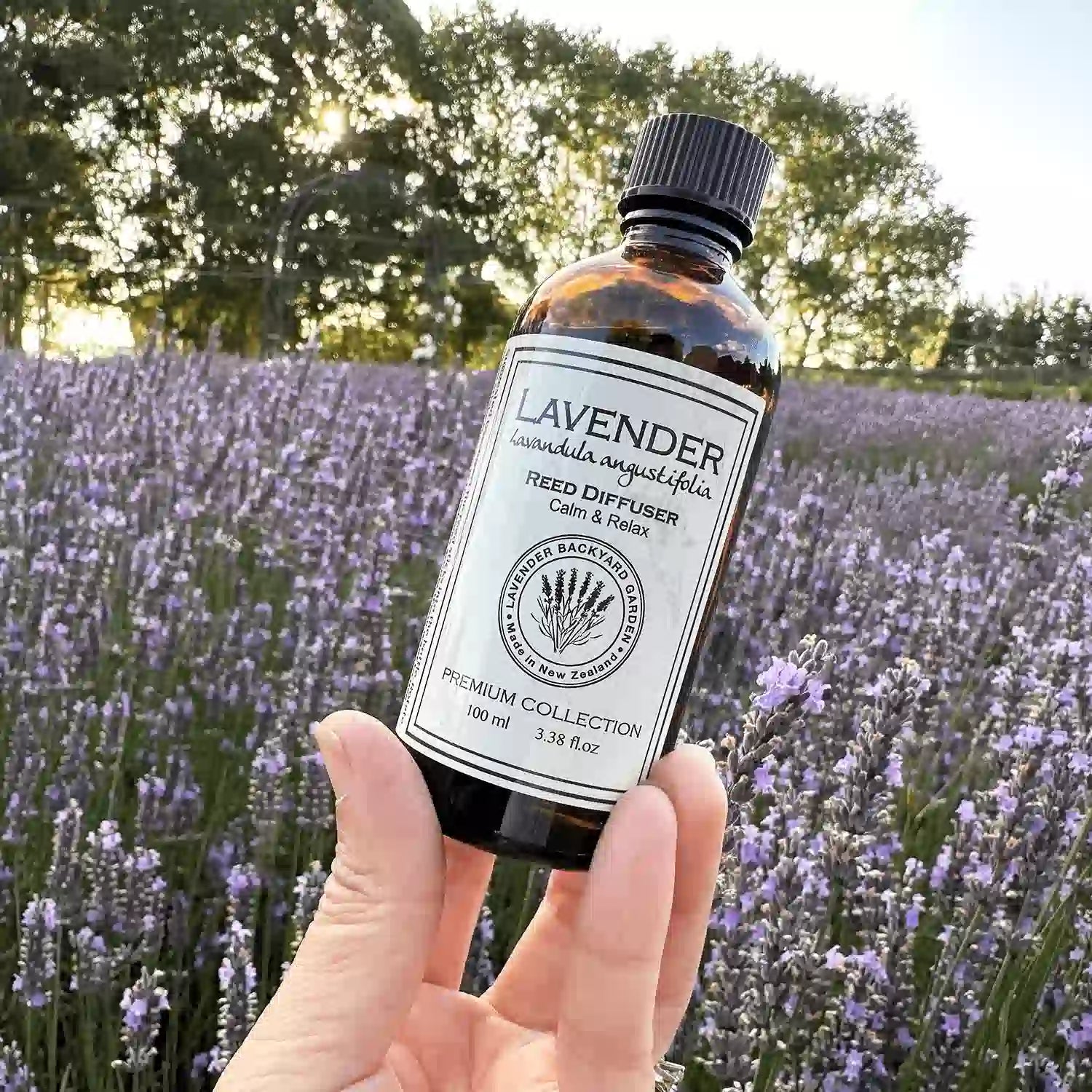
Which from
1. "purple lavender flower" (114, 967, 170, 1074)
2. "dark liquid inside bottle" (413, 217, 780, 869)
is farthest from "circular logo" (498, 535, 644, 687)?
"purple lavender flower" (114, 967, 170, 1074)

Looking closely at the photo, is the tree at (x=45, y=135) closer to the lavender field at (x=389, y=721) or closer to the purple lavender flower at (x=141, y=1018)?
the lavender field at (x=389, y=721)

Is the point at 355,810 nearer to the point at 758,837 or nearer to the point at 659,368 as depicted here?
the point at 659,368

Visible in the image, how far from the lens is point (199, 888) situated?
91.7 inches

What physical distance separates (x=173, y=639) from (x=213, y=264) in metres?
21.1

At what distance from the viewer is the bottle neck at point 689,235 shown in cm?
120

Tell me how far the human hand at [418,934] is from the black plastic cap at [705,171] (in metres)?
0.61

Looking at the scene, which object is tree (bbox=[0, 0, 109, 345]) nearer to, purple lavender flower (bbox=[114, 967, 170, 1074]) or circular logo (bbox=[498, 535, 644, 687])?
purple lavender flower (bbox=[114, 967, 170, 1074])

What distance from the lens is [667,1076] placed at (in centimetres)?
128

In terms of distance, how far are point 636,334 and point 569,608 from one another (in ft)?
0.96

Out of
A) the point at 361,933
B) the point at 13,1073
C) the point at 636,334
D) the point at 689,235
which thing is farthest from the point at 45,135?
the point at 361,933

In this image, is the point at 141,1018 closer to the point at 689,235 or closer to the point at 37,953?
the point at 37,953

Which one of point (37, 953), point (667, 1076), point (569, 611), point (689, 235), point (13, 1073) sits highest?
point (689, 235)

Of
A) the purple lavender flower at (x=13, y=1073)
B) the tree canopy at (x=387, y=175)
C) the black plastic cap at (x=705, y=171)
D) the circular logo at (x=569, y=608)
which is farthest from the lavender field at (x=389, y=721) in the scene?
the tree canopy at (x=387, y=175)

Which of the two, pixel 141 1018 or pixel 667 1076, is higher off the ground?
pixel 667 1076
